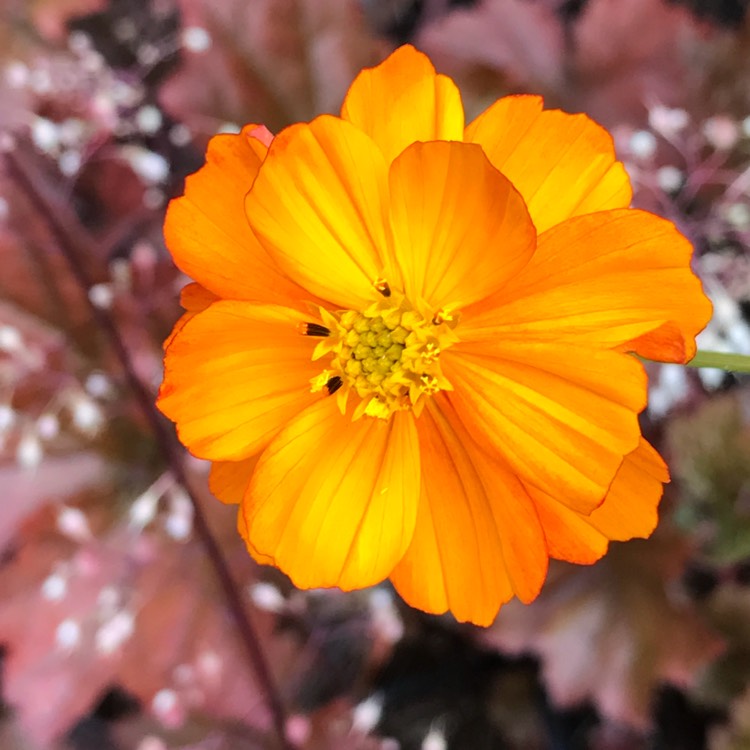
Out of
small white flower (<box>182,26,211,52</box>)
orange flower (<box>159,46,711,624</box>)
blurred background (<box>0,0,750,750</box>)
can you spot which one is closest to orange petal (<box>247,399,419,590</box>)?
orange flower (<box>159,46,711,624</box>)

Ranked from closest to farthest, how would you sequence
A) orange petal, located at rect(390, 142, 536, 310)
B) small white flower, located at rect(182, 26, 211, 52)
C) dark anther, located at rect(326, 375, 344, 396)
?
orange petal, located at rect(390, 142, 536, 310) < dark anther, located at rect(326, 375, 344, 396) < small white flower, located at rect(182, 26, 211, 52)

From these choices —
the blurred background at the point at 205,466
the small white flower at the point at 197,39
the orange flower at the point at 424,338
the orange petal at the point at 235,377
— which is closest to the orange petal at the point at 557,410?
the orange flower at the point at 424,338

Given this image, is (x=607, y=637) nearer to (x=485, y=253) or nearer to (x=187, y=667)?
(x=187, y=667)

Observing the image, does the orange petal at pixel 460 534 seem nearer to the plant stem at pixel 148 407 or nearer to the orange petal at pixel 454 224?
the orange petal at pixel 454 224

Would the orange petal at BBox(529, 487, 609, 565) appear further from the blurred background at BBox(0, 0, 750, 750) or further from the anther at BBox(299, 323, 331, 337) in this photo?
the blurred background at BBox(0, 0, 750, 750)

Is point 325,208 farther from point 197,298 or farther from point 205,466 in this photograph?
point 205,466

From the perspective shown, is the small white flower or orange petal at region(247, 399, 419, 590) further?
the small white flower

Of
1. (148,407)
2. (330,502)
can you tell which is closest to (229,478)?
(330,502)

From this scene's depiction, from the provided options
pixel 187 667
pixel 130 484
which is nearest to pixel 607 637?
pixel 187 667
